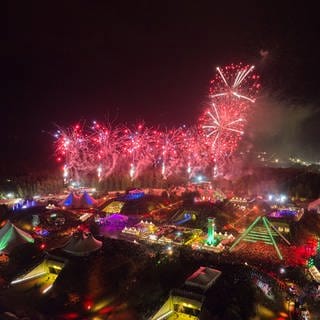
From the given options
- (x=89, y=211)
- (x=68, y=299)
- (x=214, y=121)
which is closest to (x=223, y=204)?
(x=214, y=121)

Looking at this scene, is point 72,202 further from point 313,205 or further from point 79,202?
point 313,205

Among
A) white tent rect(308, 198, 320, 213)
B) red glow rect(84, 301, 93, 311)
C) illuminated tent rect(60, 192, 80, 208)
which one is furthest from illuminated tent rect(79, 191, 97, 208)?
white tent rect(308, 198, 320, 213)

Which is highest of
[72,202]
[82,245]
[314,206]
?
[314,206]

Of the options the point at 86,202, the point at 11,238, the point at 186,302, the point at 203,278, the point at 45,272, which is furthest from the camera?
the point at 86,202

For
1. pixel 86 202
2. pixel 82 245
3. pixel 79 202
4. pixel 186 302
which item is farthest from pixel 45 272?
pixel 79 202

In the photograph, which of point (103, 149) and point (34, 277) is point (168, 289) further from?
point (103, 149)

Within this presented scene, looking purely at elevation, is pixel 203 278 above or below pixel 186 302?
above

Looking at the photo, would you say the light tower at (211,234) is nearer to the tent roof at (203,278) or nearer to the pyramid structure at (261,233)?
the pyramid structure at (261,233)
